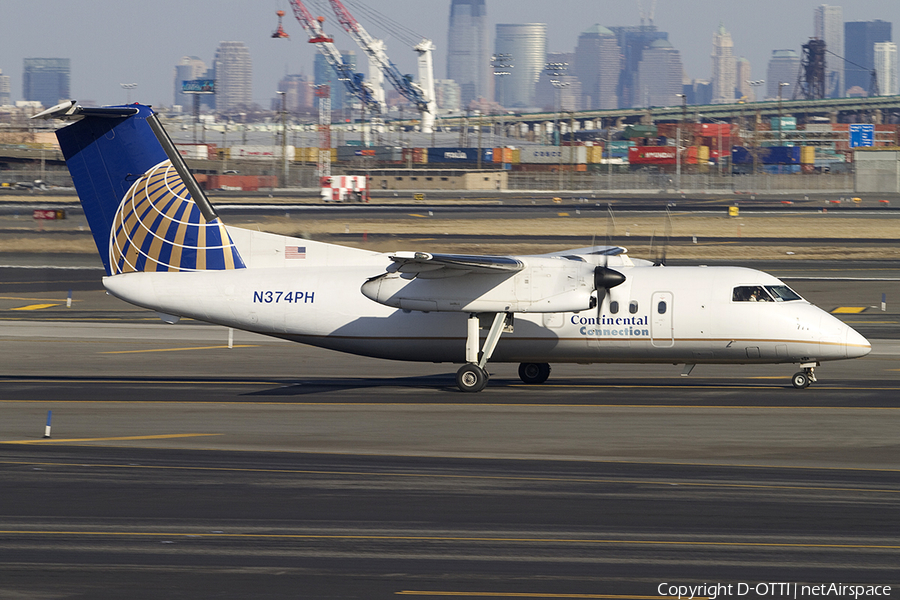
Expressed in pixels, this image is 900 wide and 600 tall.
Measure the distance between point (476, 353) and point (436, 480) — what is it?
854cm

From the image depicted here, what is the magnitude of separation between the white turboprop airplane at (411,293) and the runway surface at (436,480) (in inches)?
43.4

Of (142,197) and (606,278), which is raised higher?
(142,197)

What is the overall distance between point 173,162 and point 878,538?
59.8 ft

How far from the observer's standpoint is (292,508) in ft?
42.6

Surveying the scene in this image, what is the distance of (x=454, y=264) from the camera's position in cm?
2138

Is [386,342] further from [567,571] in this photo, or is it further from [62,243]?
[62,243]

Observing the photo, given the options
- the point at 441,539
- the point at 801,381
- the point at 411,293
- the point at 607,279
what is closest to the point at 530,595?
the point at 441,539

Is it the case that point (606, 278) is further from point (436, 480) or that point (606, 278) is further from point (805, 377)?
point (436, 480)

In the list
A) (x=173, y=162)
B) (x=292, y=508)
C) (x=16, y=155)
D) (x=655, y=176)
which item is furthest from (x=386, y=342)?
(x=16, y=155)

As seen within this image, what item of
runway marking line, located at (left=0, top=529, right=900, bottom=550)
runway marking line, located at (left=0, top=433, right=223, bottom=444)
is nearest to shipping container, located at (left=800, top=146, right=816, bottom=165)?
runway marking line, located at (left=0, top=433, right=223, bottom=444)

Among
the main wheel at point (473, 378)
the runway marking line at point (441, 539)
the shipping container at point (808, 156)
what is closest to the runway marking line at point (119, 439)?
the runway marking line at point (441, 539)

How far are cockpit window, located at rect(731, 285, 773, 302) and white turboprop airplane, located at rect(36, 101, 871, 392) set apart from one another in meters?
0.03

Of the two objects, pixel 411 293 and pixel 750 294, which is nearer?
pixel 411 293

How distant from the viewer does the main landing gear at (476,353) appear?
74.8ft
